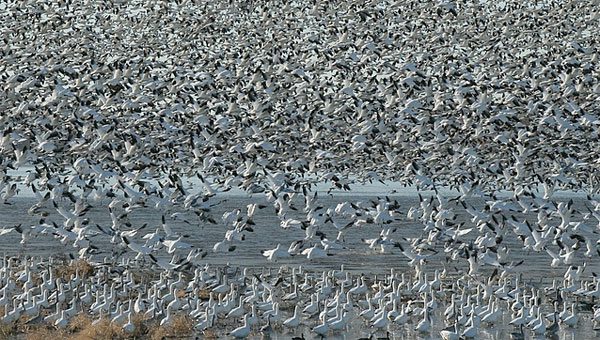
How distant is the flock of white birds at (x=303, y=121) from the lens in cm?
3641

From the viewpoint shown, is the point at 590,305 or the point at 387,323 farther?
the point at 590,305

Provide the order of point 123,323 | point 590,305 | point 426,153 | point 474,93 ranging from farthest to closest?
1. point 426,153
2. point 474,93
3. point 590,305
4. point 123,323

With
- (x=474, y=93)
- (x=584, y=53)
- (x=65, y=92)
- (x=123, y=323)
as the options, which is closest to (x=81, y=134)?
(x=65, y=92)

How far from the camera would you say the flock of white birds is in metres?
36.4

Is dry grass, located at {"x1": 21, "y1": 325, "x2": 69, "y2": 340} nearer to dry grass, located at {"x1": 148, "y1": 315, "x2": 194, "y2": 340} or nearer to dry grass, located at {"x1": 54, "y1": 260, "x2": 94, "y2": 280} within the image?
dry grass, located at {"x1": 148, "y1": 315, "x2": 194, "y2": 340}

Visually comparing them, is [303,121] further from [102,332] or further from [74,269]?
[102,332]

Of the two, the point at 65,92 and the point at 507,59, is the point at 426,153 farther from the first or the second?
the point at 65,92

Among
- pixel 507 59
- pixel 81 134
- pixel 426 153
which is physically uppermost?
pixel 81 134

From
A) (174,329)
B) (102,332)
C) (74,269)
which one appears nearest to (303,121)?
(74,269)

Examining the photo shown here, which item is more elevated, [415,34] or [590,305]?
[415,34]

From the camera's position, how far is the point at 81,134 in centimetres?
3916

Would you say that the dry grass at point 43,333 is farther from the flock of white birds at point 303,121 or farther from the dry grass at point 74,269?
the dry grass at point 74,269

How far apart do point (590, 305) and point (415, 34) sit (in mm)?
14999

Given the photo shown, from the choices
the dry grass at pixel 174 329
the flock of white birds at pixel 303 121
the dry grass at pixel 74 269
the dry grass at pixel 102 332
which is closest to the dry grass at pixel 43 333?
the dry grass at pixel 102 332
